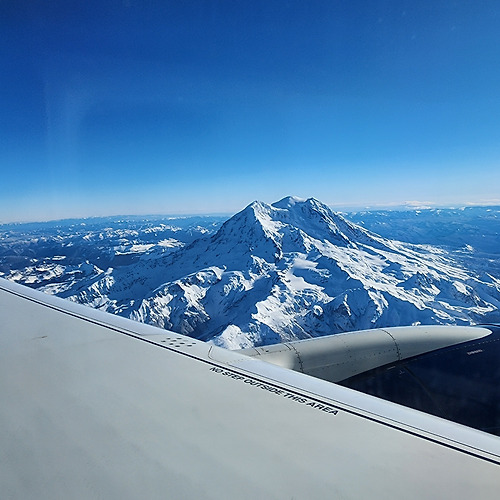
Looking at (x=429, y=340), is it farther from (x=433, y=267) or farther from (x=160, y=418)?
(x=433, y=267)

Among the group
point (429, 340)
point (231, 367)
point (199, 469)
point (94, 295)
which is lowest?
point (94, 295)

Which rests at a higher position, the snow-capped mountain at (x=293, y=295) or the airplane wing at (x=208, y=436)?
the airplane wing at (x=208, y=436)

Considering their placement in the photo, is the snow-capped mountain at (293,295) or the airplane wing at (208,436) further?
the snow-capped mountain at (293,295)

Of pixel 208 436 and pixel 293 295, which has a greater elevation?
pixel 208 436

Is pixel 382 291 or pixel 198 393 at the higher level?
pixel 198 393

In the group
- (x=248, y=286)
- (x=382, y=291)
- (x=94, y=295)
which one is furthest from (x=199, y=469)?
(x=94, y=295)
